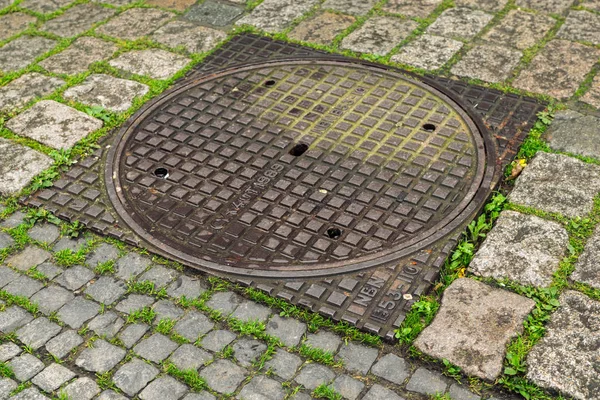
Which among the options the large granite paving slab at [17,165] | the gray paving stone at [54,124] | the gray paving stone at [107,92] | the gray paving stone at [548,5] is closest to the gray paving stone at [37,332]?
the large granite paving slab at [17,165]

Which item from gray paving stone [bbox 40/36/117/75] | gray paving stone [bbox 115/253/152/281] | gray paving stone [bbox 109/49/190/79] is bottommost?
gray paving stone [bbox 115/253/152/281]

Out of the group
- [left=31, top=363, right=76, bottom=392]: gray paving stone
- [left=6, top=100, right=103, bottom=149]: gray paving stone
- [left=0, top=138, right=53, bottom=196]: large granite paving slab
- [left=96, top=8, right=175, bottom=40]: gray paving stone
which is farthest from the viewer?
[left=96, top=8, right=175, bottom=40]: gray paving stone

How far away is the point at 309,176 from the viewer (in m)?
4.51

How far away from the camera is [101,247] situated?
4141 mm

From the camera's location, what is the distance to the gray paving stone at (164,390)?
3326mm

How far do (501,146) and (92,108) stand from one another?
2.78 meters

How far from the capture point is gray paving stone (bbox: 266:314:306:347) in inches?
140

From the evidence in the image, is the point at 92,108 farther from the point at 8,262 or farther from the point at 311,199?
the point at 311,199

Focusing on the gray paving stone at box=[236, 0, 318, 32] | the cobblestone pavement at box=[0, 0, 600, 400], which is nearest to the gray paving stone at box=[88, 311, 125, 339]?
the cobblestone pavement at box=[0, 0, 600, 400]

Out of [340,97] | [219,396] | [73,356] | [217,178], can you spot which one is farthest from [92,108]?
[219,396]

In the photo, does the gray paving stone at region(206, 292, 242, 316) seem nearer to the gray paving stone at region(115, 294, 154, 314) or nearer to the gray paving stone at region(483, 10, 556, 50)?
the gray paving stone at region(115, 294, 154, 314)

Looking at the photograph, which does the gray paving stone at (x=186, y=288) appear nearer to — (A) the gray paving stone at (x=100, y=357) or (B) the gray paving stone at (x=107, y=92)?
(A) the gray paving stone at (x=100, y=357)

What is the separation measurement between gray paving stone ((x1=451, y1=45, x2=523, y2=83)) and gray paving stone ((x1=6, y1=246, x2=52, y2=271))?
10.2 ft

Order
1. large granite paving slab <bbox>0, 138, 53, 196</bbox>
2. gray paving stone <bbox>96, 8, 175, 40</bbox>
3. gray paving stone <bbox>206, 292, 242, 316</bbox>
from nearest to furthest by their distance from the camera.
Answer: gray paving stone <bbox>206, 292, 242, 316</bbox>, large granite paving slab <bbox>0, 138, 53, 196</bbox>, gray paving stone <bbox>96, 8, 175, 40</bbox>
